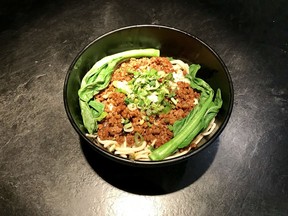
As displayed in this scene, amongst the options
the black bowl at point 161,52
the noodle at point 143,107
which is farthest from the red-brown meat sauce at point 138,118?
the black bowl at point 161,52

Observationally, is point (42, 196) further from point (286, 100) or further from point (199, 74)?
point (286, 100)

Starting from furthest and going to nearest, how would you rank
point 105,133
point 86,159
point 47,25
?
point 47,25 → point 86,159 → point 105,133

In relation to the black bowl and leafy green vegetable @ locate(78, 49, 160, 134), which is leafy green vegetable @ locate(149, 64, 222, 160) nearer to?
the black bowl

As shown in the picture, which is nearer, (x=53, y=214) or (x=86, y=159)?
(x=53, y=214)

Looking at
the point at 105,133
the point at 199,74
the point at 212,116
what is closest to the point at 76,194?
the point at 105,133

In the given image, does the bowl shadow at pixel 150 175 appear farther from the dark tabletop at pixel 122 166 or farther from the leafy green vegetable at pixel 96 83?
the leafy green vegetable at pixel 96 83

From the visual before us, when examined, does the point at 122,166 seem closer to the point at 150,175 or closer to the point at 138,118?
the point at 150,175

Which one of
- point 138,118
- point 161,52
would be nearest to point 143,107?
point 138,118
